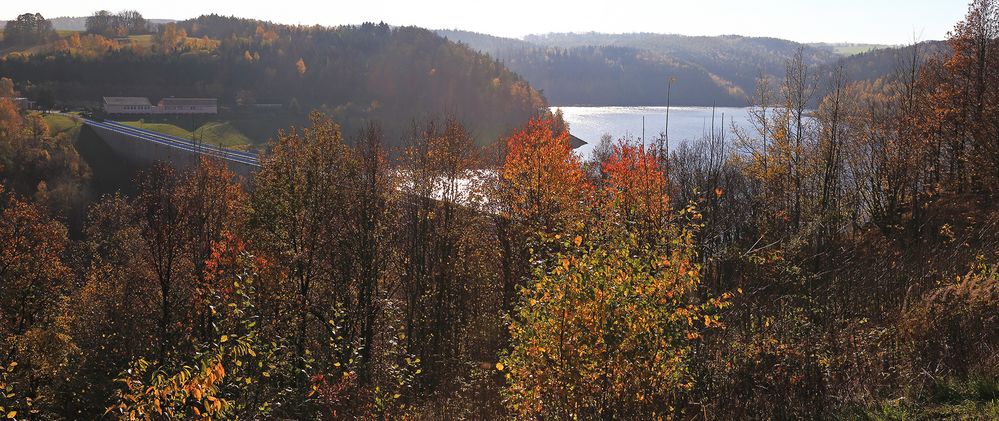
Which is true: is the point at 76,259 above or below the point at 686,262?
below

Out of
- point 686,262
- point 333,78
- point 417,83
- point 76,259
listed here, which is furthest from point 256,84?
point 686,262

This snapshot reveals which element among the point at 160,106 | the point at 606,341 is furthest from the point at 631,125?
the point at 606,341

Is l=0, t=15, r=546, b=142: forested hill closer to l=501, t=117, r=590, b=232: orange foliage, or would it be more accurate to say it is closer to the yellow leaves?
the yellow leaves

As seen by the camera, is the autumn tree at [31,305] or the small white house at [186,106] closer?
the autumn tree at [31,305]

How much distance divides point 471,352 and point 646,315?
17.4 m

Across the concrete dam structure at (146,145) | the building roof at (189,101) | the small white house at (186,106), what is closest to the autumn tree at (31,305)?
the concrete dam structure at (146,145)

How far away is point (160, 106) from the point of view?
12056 cm

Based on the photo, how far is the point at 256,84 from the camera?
5728 inches

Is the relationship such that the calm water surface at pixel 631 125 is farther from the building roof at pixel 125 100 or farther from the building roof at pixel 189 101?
the building roof at pixel 125 100

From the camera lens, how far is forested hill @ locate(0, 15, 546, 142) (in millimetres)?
Answer: 131250

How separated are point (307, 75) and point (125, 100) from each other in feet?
128

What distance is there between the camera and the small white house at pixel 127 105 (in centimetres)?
11538

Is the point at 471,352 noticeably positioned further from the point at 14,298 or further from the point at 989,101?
the point at 989,101

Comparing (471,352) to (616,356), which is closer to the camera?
(616,356)
